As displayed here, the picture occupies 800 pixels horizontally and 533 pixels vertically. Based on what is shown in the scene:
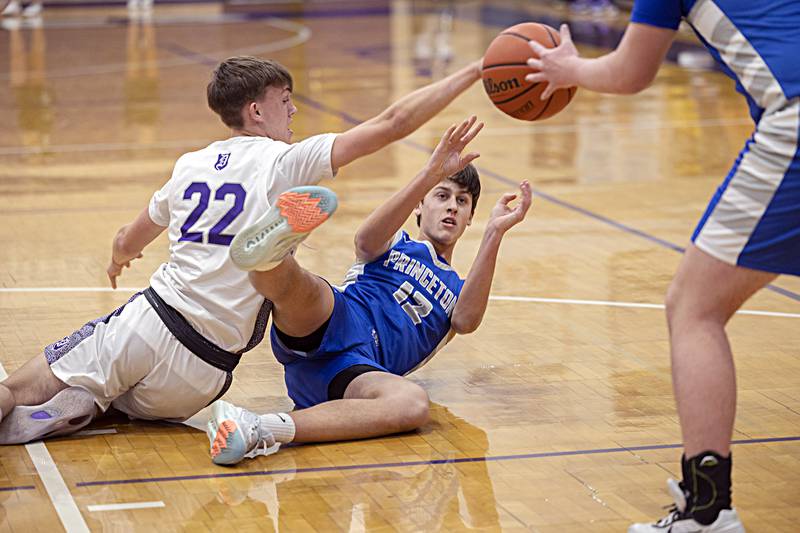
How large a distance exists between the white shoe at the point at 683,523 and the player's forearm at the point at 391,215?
131 centimetres

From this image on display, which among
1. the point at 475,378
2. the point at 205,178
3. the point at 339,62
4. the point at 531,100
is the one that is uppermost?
the point at 531,100

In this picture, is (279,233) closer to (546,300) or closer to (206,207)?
(206,207)

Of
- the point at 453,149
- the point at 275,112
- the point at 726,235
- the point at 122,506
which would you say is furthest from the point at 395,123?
the point at 122,506

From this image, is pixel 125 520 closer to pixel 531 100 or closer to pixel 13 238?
pixel 531 100

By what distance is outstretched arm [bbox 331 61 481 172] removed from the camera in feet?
12.6

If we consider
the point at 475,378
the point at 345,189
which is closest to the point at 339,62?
the point at 345,189

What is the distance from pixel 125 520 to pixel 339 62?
11.4 m

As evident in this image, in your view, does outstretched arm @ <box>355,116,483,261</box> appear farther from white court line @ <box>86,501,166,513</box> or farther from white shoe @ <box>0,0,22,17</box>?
white shoe @ <box>0,0,22,17</box>

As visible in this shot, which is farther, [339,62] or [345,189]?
[339,62]

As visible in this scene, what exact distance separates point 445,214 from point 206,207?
0.99 m

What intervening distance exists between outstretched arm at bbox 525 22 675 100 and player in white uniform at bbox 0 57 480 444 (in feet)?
2.17

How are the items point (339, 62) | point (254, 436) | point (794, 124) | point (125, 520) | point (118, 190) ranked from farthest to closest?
1. point (339, 62)
2. point (118, 190)
3. point (254, 436)
4. point (125, 520)
5. point (794, 124)

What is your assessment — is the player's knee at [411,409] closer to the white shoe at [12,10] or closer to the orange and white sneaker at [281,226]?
the orange and white sneaker at [281,226]

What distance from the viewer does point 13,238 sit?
272 inches
